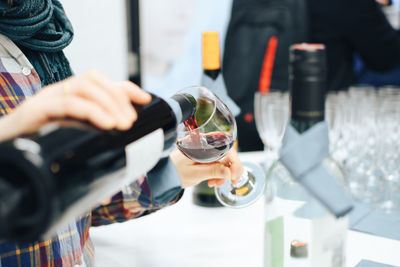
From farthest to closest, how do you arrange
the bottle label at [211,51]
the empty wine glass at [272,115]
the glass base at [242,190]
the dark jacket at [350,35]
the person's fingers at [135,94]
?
the dark jacket at [350,35]
the empty wine glass at [272,115]
the bottle label at [211,51]
the glass base at [242,190]
the person's fingers at [135,94]

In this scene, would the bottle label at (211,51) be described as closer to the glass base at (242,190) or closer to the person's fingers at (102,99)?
the glass base at (242,190)

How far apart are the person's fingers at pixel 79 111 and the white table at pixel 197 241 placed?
1.60 ft

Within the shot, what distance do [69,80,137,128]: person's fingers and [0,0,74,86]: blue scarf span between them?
425 millimetres

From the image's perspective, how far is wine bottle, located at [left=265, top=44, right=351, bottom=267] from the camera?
1.39 ft

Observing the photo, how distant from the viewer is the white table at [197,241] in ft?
2.39

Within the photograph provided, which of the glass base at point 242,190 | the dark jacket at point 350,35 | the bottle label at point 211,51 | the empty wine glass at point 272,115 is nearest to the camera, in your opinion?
the glass base at point 242,190

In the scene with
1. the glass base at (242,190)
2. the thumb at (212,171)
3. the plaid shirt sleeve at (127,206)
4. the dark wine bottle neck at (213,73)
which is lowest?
the plaid shirt sleeve at (127,206)

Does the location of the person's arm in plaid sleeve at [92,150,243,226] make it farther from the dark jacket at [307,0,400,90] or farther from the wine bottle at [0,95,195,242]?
the dark jacket at [307,0,400,90]

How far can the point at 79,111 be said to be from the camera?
0.95ft

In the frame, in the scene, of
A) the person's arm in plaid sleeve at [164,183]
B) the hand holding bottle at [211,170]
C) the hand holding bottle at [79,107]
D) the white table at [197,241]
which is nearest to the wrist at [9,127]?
the hand holding bottle at [79,107]

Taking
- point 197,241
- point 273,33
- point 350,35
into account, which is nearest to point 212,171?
point 197,241

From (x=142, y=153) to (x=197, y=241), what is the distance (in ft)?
1.60

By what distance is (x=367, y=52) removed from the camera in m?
1.94

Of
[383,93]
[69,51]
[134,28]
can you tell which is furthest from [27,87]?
[134,28]
